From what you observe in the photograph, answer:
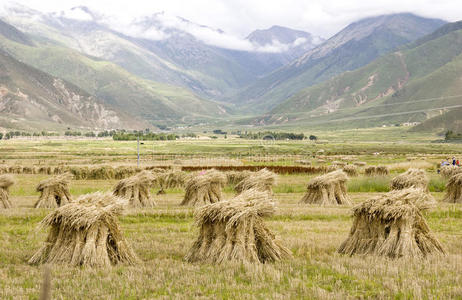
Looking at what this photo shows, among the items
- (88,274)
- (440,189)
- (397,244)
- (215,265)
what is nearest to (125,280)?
(88,274)

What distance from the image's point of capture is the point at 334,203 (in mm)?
27703

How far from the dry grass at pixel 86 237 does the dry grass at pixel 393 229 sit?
6.24m

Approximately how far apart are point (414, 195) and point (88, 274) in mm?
8893

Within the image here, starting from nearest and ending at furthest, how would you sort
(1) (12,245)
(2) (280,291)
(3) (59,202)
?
(2) (280,291)
(1) (12,245)
(3) (59,202)

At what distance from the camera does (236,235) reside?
527 inches

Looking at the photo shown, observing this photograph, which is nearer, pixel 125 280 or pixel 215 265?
pixel 125 280

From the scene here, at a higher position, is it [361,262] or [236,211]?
[236,211]

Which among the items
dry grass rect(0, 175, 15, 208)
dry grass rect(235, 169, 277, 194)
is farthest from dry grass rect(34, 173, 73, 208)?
dry grass rect(235, 169, 277, 194)

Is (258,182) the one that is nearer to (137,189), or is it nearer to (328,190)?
(328,190)

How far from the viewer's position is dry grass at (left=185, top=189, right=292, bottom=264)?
13.2 m

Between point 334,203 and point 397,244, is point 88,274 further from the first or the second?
point 334,203

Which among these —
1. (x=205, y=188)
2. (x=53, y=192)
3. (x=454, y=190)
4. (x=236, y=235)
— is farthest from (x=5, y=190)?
(x=454, y=190)

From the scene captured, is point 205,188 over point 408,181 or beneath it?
beneath

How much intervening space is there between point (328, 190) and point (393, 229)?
1408cm
